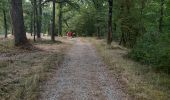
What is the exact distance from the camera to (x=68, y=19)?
2790 inches

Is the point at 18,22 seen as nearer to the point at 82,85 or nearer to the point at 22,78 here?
the point at 22,78

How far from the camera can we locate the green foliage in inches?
556

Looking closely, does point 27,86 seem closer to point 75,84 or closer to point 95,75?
point 75,84

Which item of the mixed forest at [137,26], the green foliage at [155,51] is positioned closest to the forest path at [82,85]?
the mixed forest at [137,26]

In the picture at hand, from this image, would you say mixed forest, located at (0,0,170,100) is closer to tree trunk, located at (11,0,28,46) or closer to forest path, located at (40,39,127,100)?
tree trunk, located at (11,0,28,46)

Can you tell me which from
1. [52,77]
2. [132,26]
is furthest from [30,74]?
[132,26]

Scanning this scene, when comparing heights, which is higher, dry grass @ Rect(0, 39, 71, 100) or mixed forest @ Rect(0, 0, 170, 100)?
mixed forest @ Rect(0, 0, 170, 100)

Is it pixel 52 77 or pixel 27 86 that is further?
pixel 52 77

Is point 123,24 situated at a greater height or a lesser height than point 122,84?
greater

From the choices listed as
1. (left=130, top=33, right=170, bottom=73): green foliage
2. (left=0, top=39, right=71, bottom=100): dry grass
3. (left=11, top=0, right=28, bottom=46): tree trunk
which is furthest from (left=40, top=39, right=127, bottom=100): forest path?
(left=11, top=0, right=28, bottom=46): tree trunk

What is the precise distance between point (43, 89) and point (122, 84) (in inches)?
110

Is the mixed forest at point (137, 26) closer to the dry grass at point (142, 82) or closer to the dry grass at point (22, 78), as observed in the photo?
the dry grass at point (142, 82)

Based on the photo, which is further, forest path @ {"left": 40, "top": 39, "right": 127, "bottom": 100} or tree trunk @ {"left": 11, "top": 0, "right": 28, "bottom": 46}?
tree trunk @ {"left": 11, "top": 0, "right": 28, "bottom": 46}

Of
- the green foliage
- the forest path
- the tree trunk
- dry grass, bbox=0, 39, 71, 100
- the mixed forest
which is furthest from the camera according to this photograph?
the tree trunk
